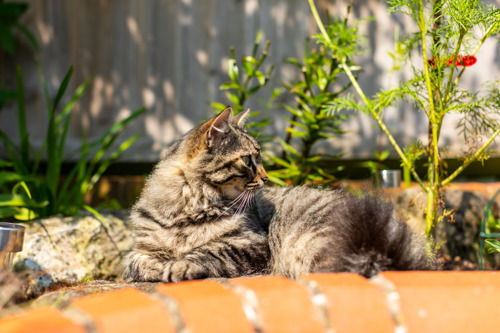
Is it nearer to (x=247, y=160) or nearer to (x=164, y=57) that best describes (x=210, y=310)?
(x=247, y=160)

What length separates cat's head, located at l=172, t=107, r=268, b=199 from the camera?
220cm

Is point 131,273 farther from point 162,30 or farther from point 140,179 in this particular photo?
point 162,30

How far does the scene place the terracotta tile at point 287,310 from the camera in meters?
1.39

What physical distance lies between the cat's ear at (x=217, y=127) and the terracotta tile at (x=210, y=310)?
0.90 meters

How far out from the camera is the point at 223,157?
2.21m

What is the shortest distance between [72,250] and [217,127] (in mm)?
1168

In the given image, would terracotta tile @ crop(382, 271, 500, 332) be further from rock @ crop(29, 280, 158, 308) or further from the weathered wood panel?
the weathered wood panel

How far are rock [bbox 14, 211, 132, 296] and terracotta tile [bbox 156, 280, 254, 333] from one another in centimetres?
140

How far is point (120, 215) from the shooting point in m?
3.17

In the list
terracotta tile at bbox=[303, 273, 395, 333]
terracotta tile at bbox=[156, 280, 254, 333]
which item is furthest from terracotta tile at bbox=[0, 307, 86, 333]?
terracotta tile at bbox=[303, 273, 395, 333]

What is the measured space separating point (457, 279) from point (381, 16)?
2772 mm

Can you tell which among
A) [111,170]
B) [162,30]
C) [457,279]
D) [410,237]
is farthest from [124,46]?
[457,279]

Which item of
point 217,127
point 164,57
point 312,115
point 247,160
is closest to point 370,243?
point 247,160

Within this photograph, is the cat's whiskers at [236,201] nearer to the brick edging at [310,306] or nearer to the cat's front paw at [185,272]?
the cat's front paw at [185,272]
